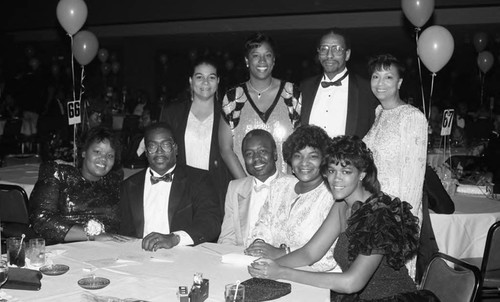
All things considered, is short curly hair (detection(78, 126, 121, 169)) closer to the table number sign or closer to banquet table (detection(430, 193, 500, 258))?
banquet table (detection(430, 193, 500, 258))

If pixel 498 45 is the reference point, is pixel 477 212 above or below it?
below

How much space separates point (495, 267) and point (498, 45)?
35.8ft

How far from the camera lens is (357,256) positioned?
2459mm

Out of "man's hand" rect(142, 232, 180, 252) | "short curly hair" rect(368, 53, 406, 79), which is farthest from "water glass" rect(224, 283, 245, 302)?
"short curly hair" rect(368, 53, 406, 79)

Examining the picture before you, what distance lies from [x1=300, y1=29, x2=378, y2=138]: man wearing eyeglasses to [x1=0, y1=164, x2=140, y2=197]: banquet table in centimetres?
211

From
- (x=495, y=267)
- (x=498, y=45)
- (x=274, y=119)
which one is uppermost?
(x=498, y=45)

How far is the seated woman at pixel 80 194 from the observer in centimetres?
343

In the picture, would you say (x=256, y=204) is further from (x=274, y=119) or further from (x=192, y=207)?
(x=274, y=119)

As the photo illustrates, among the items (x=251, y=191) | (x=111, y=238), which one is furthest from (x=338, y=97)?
(x=111, y=238)

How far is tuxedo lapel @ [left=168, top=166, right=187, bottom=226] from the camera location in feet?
11.2

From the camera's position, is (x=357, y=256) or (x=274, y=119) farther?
(x=274, y=119)

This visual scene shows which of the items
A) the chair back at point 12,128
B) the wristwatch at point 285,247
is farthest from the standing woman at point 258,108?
the chair back at point 12,128

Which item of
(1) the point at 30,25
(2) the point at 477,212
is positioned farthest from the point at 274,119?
(1) the point at 30,25

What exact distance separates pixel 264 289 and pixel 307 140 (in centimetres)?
121
